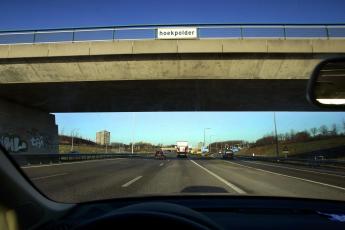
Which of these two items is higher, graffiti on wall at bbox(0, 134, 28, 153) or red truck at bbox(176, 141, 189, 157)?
red truck at bbox(176, 141, 189, 157)

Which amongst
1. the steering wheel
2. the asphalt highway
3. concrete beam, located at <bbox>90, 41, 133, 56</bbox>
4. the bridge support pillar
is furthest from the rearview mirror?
the bridge support pillar

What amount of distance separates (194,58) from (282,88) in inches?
255

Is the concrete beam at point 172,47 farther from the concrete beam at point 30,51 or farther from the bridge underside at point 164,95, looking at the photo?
the bridge underside at point 164,95

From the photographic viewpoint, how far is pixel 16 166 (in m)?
3.28

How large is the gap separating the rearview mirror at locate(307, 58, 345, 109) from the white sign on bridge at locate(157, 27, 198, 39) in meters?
22.5

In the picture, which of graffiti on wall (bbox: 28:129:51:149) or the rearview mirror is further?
graffiti on wall (bbox: 28:129:51:149)

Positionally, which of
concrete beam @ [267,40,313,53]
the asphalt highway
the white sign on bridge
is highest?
the white sign on bridge

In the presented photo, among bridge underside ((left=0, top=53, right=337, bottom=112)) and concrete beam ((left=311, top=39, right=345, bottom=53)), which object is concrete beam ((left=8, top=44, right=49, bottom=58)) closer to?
bridge underside ((left=0, top=53, right=337, bottom=112))

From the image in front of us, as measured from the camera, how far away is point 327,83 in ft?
12.9

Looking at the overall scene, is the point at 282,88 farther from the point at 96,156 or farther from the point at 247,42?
the point at 96,156

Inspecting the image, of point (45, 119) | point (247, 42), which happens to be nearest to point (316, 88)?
point (247, 42)

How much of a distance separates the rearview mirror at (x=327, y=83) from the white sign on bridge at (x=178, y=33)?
22465 millimetres

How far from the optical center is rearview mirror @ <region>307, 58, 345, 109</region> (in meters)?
3.74

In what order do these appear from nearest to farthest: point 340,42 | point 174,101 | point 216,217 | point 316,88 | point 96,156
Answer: point 216,217 < point 316,88 < point 340,42 < point 174,101 < point 96,156
